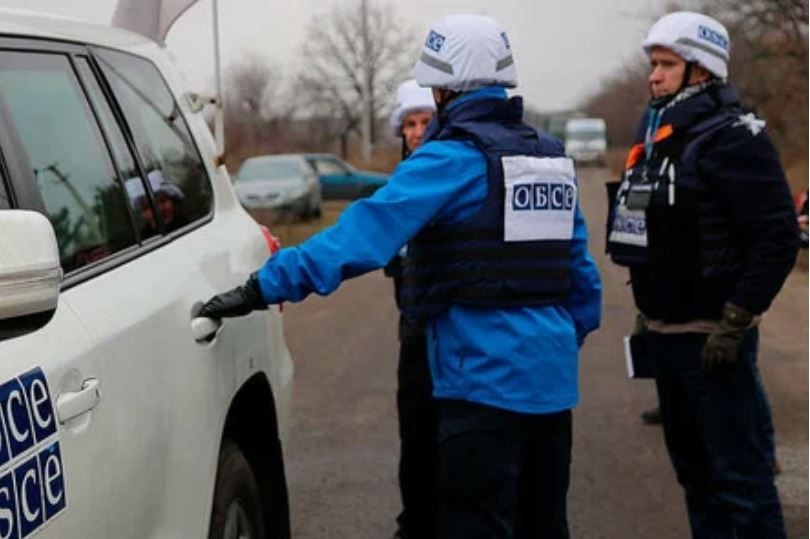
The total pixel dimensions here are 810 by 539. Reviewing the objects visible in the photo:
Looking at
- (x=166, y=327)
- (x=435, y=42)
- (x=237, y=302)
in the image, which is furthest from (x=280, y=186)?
(x=166, y=327)

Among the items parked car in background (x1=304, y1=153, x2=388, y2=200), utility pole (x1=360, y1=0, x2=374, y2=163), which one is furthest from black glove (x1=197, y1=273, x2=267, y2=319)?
utility pole (x1=360, y1=0, x2=374, y2=163)

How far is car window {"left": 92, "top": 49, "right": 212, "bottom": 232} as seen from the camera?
10.7 ft

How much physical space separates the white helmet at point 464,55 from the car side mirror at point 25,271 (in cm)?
158

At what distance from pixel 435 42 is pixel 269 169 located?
2198cm

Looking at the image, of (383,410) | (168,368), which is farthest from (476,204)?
(383,410)

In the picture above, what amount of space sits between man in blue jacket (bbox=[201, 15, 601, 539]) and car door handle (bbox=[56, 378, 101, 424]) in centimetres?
79

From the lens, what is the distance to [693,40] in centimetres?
379

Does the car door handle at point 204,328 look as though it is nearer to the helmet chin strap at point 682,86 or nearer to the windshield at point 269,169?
the helmet chin strap at point 682,86

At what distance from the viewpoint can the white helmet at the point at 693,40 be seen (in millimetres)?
3781

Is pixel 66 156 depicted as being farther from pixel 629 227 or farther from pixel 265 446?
pixel 629 227

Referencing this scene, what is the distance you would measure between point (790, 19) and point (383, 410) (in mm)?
25605

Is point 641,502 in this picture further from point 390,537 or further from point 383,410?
point 383,410

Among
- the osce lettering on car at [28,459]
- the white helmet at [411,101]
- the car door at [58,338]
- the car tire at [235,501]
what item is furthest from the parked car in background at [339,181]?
the osce lettering on car at [28,459]

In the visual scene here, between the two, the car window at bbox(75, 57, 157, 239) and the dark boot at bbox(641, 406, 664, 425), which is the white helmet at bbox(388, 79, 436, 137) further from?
the dark boot at bbox(641, 406, 664, 425)
